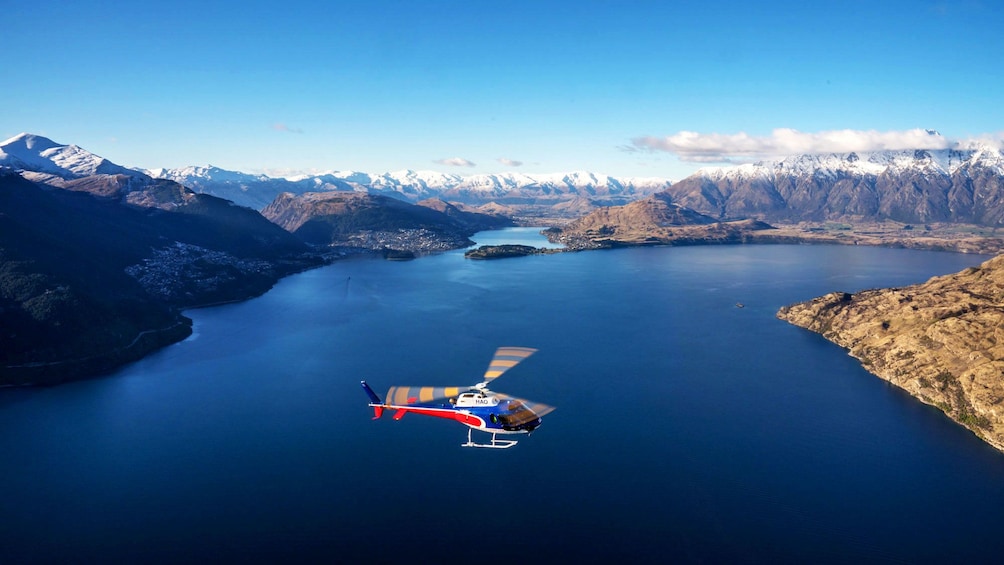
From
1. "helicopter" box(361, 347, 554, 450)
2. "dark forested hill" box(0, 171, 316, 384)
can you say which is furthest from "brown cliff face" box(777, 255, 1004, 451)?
"dark forested hill" box(0, 171, 316, 384)

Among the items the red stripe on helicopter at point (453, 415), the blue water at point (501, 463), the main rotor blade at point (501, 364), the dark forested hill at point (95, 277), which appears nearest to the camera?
the main rotor blade at point (501, 364)

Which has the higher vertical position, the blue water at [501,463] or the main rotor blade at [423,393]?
the main rotor blade at [423,393]

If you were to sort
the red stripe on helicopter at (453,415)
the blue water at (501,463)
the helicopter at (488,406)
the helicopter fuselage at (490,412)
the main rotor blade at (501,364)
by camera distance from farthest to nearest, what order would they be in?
the blue water at (501,463)
the red stripe on helicopter at (453,415)
the helicopter fuselage at (490,412)
the helicopter at (488,406)
the main rotor blade at (501,364)

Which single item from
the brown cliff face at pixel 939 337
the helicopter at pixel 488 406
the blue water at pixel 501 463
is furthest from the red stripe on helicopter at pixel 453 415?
the brown cliff face at pixel 939 337

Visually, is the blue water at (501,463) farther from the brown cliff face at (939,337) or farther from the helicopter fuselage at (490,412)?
the helicopter fuselage at (490,412)

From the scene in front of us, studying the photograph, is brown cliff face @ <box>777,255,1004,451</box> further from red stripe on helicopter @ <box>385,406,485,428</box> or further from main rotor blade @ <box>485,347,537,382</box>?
red stripe on helicopter @ <box>385,406,485,428</box>

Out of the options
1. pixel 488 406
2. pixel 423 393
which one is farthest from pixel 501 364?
pixel 423 393

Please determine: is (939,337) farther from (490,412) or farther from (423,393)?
(423,393)

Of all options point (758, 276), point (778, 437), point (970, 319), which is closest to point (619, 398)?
point (778, 437)
